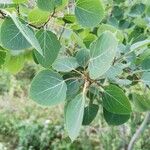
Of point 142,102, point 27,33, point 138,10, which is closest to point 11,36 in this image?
point 27,33

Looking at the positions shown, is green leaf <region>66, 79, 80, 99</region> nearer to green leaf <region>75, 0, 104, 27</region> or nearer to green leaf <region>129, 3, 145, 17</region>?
green leaf <region>75, 0, 104, 27</region>

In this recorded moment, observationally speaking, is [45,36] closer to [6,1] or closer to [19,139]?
[6,1]

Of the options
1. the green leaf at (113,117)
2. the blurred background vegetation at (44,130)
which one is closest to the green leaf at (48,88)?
the green leaf at (113,117)

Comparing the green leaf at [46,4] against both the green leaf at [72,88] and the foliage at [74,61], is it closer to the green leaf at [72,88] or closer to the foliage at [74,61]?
the foliage at [74,61]

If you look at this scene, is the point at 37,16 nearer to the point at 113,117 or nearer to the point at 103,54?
the point at 103,54

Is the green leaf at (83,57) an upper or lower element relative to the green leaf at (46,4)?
lower

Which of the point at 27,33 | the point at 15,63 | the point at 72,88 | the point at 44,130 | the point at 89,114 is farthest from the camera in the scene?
the point at 44,130

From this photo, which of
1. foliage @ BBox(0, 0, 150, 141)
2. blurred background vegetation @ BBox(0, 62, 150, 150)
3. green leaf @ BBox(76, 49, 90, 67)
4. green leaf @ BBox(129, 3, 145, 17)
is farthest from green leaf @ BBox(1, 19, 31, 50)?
blurred background vegetation @ BBox(0, 62, 150, 150)
